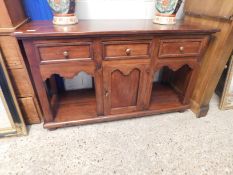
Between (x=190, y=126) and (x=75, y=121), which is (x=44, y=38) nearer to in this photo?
(x=75, y=121)

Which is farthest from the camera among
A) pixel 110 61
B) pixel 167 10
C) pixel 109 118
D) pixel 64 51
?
pixel 109 118

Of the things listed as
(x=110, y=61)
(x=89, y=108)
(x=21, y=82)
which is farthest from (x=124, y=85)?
(x=21, y=82)

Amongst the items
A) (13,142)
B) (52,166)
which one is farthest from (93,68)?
(13,142)

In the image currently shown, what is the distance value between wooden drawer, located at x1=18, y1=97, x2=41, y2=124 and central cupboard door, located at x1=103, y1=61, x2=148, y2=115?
572 mm

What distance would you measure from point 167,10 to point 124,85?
656mm

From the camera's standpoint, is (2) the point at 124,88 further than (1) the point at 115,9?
No

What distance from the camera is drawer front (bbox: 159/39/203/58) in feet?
3.74

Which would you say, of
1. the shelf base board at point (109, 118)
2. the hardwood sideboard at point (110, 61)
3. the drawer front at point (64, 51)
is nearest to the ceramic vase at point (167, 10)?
the hardwood sideboard at point (110, 61)

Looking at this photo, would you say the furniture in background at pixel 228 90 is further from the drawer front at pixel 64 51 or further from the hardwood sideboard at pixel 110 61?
the drawer front at pixel 64 51

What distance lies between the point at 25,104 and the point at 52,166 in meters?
0.53

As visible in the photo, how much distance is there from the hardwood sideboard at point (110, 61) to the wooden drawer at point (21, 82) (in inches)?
5.0

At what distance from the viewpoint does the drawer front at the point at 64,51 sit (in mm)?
979

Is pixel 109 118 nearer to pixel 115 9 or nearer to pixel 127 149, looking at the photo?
pixel 127 149

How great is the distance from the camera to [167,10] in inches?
48.3
